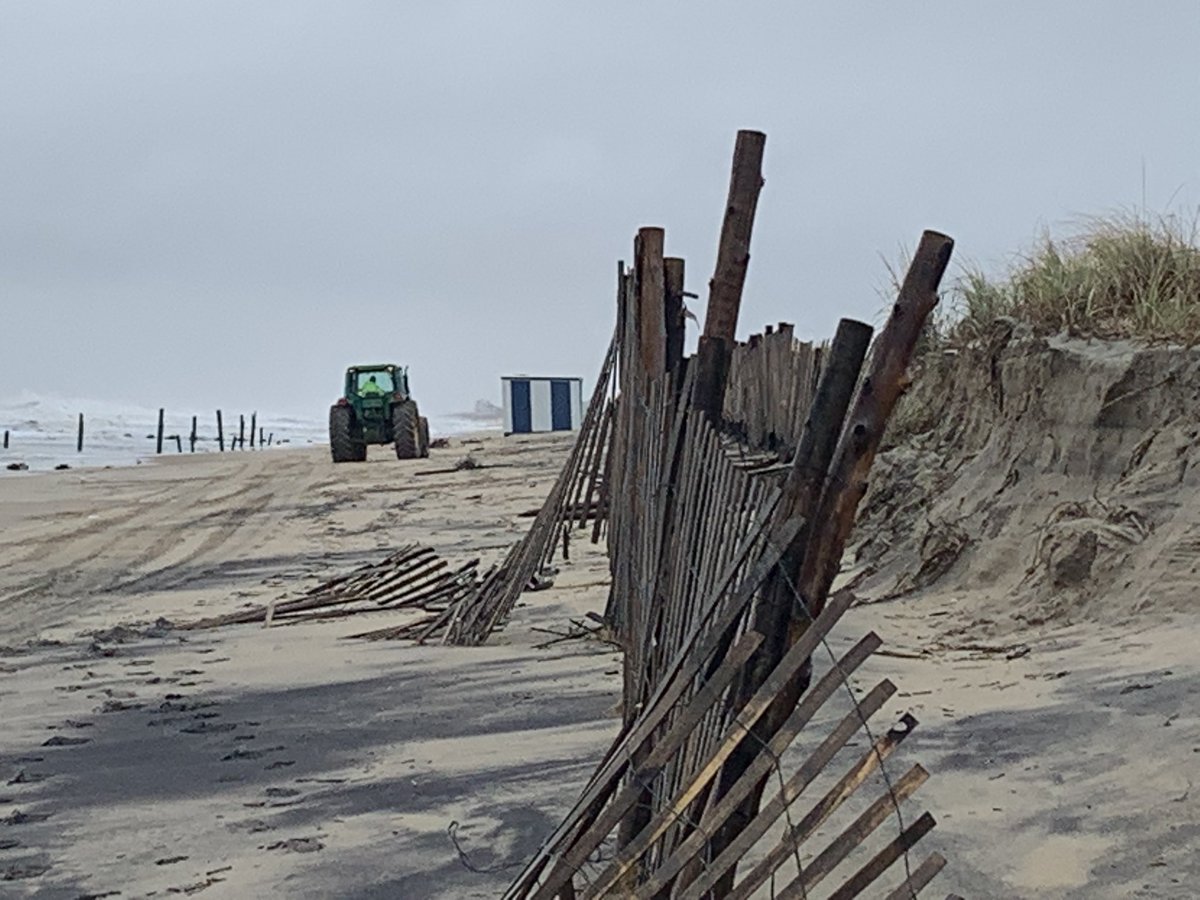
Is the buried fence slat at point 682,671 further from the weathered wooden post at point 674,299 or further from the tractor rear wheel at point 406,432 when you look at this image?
the tractor rear wheel at point 406,432

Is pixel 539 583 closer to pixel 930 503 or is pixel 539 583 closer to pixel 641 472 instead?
pixel 930 503

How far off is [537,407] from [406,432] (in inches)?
541

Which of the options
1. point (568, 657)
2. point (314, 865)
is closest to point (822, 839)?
point (314, 865)

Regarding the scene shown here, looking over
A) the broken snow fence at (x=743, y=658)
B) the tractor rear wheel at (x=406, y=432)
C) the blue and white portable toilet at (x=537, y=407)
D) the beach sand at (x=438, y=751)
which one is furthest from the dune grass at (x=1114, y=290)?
the blue and white portable toilet at (x=537, y=407)

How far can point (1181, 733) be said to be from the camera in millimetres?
4883

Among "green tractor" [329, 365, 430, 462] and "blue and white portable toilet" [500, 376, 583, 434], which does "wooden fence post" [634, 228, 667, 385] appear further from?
"blue and white portable toilet" [500, 376, 583, 434]

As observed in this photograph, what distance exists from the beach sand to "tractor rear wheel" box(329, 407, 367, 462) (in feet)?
64.8

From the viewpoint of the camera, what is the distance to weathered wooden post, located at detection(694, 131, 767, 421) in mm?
4137

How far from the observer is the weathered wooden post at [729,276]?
414 cm

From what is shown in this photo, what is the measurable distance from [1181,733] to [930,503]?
5.61 meters

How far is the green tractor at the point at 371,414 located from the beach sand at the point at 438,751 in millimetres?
19457

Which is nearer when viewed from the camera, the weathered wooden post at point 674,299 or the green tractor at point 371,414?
the weathered wooden post at point 674,299

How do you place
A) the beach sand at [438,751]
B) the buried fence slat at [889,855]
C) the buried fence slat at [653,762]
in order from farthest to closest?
1. the beach sand at [438,751]
2. the buried fence slat at [653,762]
3. the buried fence slat at [889,855]

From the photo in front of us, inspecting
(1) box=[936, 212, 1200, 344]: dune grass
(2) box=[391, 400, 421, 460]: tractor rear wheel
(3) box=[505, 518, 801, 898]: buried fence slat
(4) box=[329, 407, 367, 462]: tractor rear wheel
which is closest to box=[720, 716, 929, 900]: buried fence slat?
(3) box=[505, 518, 801, 898]: buried fence slat
